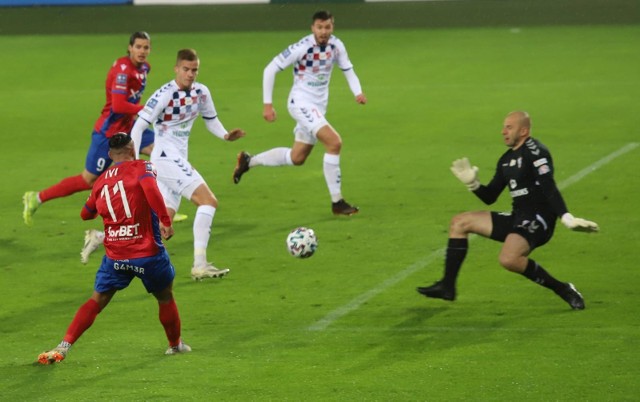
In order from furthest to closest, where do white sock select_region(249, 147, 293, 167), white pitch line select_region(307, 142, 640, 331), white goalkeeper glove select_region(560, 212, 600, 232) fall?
1. white sock select_region(249, 147, 293, 167)
2. white pitch line select_region(307, 142, 640, 331)
3. white goalkeeper glove select_region(560, 212, 600, 232)

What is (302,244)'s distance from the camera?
13.2 m

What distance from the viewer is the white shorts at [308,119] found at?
647 inches

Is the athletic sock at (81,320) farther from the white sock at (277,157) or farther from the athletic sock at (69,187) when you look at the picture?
the white sock at (277,157)

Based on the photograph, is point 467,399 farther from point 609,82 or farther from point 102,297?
point 609,82

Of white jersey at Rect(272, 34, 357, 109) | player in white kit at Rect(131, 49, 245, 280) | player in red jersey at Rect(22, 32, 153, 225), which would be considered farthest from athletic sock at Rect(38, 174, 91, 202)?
white jersey at Rect(272, 34, 357, 109)

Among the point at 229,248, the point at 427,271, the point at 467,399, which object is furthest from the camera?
the point at 229,248

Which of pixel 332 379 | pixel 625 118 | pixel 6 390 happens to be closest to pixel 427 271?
pixel 332 379

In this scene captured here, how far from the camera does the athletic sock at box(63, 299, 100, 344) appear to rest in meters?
10.5

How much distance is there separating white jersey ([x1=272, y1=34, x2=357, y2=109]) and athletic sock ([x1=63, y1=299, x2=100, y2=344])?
655cm

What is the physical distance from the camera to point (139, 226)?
1035 cm

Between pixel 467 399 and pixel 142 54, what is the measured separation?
722cm

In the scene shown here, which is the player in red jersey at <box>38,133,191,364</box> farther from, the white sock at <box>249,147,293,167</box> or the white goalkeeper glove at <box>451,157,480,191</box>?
the white sock at <box>249,147,293,167</box>

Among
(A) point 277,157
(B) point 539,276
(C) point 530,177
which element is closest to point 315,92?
(A) point 277,157

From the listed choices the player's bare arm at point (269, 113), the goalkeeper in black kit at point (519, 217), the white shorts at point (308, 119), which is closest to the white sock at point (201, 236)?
the goalkeeper in black kit at point (519, 217)
